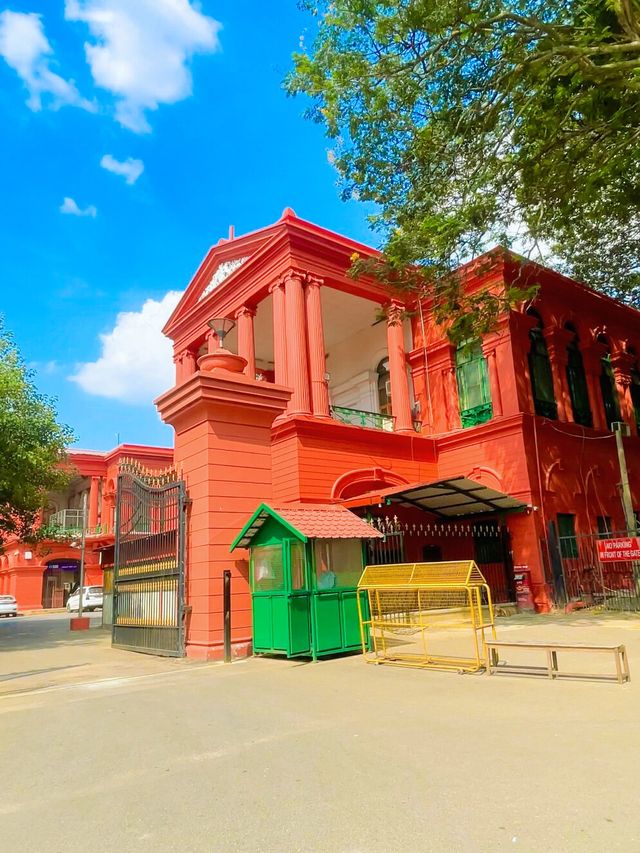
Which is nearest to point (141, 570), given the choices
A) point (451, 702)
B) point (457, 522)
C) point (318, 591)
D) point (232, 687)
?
point (318, 591)

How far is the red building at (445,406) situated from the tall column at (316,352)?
0.15 feet

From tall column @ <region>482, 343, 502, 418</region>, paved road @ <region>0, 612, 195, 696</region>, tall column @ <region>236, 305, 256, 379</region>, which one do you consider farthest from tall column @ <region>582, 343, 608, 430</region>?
paved road @ <region>0, 612, 195, 696</region>

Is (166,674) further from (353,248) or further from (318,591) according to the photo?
(353,248)

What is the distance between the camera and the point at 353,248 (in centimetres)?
1995

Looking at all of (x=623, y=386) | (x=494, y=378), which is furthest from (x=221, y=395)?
(x=623, y=386)

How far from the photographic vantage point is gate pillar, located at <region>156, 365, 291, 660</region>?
1045 centimetres

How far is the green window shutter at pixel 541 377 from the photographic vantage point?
19.5m

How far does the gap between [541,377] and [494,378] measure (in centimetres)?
185

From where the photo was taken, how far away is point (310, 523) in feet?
31.8

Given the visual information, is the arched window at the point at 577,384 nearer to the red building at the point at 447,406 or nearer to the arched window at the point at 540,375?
the red building at the point at 447,406

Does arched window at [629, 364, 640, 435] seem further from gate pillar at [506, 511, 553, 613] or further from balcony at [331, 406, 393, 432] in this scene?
balcony at [331, 406, 393, 432]

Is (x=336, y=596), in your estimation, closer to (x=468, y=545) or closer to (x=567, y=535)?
(x=468, y=545)

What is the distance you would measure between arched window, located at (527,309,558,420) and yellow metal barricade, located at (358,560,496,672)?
9.54 metres

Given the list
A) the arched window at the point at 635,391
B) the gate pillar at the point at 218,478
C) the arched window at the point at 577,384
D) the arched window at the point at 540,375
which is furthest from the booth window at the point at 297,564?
the arched window at the point at 635,391
